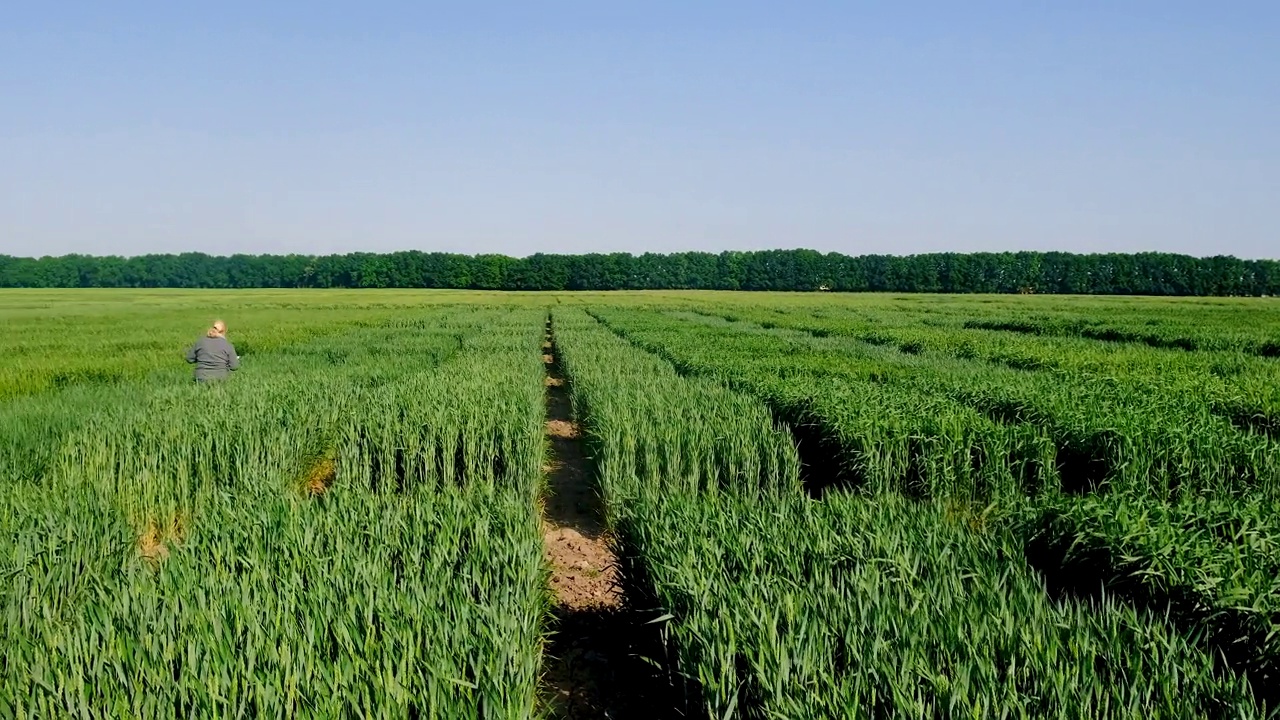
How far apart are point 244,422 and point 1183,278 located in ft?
408

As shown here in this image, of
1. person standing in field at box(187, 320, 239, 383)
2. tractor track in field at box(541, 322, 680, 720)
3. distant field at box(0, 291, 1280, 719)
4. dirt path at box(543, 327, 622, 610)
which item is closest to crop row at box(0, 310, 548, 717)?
distant field at box(0, 291, 1280, 719)

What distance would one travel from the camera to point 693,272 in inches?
5217

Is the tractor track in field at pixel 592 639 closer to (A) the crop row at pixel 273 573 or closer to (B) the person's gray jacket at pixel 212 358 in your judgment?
(A) the crop row at pixel 273 573

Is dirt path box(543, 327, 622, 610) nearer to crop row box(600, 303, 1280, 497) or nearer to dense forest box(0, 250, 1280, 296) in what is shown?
crop row box(600, 303, 1280, 497)

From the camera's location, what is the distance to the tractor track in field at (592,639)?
4066mm

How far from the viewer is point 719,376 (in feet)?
43.2

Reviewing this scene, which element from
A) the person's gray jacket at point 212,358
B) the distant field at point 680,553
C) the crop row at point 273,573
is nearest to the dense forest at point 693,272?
the person's gray jacket at point 212,358

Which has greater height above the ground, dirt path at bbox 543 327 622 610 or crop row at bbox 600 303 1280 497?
crop row at bbox 600 303 1280 497

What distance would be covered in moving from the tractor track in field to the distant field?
190 mm

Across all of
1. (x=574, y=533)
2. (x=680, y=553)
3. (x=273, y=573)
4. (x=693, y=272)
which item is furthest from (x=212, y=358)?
(x=693, y=272)

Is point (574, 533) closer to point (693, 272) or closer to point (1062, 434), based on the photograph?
point (1062, 434)

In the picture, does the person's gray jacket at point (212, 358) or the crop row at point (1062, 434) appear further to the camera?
the person's gray jacket at point (212, 358)

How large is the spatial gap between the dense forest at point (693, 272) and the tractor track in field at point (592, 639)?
381 ft

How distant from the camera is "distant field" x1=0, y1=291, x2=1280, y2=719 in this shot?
280 cm
